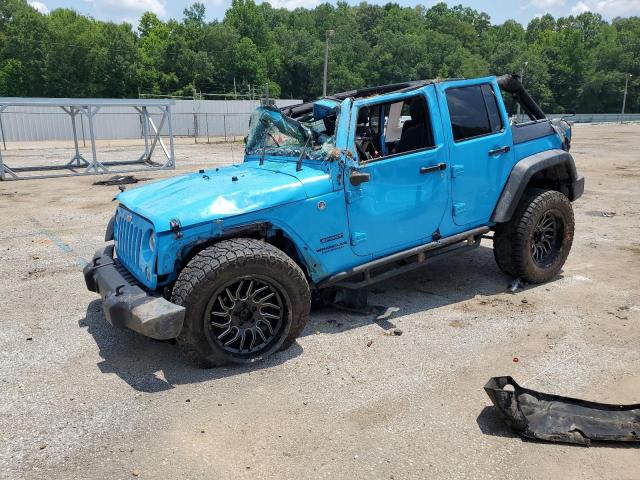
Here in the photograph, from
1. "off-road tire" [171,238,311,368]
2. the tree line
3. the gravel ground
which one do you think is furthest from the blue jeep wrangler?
the tree line

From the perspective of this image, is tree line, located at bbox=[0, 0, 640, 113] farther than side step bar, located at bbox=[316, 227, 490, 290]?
Yes

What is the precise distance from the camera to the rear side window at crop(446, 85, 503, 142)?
202 inches

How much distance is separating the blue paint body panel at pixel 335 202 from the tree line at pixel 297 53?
51.8 m

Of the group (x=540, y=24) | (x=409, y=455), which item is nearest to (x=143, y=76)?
(x=409, y=455)

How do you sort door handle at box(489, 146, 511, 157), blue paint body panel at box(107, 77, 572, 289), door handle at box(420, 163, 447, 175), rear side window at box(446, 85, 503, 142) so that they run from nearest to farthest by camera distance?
1. blue paint body panel at box(107, 77, 572, 289)
2. door handle at box(420, 163, 447, 175)
3. rear side window at box(446, 85, 503, 142)
4. door handle at box(489, 146, 511, 157)

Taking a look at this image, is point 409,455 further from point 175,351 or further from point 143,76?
point 143,76

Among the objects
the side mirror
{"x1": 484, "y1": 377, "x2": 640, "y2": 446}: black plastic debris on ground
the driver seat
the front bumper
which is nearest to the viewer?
{"x1": 484, "y1": 377, "x2": 640, "y2": 446}: black plastic debris on ground

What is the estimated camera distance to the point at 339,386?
3.90 m

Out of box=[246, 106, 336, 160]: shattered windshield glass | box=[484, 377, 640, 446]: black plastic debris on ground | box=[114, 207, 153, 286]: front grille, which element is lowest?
box=[484, 377, 640, 446]: black plastic debris on ground

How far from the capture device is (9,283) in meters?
6.30

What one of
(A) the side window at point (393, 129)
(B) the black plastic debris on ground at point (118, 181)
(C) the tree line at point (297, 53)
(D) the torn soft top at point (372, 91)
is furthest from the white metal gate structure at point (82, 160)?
(C) the tree line at point (297, 53)

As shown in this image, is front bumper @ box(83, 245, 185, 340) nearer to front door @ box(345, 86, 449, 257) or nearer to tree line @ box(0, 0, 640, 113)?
front door @ box(345, 86, 449, 257)

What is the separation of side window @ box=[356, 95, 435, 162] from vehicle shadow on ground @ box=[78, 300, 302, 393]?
199 cm

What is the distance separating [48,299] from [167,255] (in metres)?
2.61
